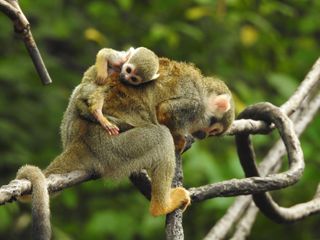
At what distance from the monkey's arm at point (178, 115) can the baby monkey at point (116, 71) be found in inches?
7.8

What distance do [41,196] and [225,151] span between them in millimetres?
4203

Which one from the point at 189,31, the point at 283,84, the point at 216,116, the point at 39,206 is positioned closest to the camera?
the point at 39,206

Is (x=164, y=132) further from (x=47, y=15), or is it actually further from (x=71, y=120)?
(x=47, y=15)

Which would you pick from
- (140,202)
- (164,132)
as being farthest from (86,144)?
(140,202)

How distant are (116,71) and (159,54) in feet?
11.1

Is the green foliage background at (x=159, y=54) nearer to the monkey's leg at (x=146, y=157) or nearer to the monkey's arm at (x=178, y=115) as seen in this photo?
the monkey's arm at (x=178, y=115)

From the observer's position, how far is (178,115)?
4.63 m

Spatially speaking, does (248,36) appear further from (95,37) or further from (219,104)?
(219,104)

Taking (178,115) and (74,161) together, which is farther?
(178,115)

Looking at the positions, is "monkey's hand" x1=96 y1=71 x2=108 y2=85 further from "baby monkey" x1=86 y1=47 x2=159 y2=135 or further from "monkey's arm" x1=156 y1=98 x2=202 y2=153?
"monkey's arm" x1=156 y1=98 x2=202 y2=153

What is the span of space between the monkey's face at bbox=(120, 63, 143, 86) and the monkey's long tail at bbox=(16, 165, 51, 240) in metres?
1.07

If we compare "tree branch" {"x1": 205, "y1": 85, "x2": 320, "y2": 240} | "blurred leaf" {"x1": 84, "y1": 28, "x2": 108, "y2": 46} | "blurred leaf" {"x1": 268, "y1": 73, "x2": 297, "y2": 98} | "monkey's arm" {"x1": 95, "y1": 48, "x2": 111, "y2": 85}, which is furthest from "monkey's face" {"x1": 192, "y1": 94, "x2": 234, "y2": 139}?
"blurred leaf" {"x1": 84, "y1": 28, "x2": 108, "y2": 46}

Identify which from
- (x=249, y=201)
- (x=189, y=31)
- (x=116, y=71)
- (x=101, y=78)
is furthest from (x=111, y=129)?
(x=189, y=31)

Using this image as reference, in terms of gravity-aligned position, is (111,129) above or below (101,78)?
below
